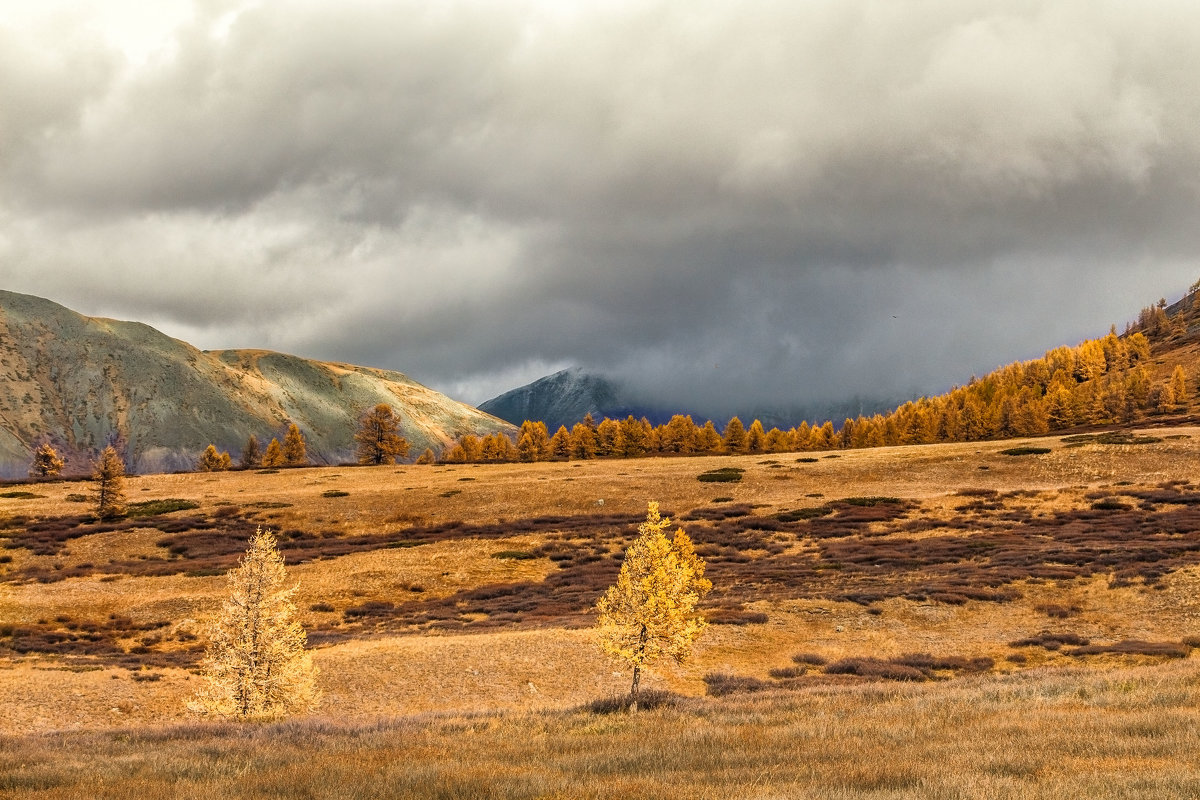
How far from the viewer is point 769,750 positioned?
35.9ft

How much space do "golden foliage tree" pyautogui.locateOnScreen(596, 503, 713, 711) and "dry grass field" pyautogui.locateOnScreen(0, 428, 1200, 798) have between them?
2448mm

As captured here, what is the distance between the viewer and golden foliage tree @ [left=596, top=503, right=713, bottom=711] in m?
22.6

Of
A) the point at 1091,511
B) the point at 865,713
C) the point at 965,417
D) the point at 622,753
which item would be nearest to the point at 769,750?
the point at 622,753

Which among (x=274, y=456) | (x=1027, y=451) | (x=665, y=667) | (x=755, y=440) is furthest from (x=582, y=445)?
(x=665, y=667)

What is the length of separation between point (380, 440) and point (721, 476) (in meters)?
64.4

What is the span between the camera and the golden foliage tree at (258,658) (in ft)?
70.8

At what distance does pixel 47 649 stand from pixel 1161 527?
2522 inches

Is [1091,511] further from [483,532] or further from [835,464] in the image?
[483,532]


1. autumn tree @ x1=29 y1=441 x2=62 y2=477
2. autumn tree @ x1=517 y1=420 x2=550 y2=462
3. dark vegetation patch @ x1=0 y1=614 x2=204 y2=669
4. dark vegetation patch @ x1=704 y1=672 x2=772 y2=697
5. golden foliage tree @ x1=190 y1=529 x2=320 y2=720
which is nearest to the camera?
golden foliage tree @ x1=190 y1=529 x2=320 y2=720

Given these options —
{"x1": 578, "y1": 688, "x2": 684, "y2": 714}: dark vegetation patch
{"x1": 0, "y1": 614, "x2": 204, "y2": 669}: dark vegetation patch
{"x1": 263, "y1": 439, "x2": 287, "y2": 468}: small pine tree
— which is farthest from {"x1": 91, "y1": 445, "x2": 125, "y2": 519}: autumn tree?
{"x1": 578, "y1": 688, "x2": 684, "y2": 714}: dark vegetation patch

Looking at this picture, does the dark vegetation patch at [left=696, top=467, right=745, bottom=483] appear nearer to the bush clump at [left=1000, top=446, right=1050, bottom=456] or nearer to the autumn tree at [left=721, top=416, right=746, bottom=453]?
the bush clump at [left=1000, top=446, right=1050, bottom=456]

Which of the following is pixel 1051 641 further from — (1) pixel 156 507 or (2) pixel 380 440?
(2) pixel 380 440

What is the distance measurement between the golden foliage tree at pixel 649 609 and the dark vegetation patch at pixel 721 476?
5693cm

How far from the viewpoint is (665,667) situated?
29.2 meters
